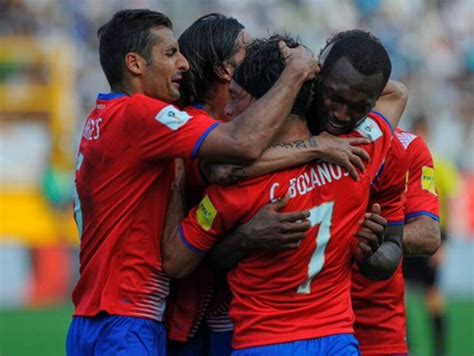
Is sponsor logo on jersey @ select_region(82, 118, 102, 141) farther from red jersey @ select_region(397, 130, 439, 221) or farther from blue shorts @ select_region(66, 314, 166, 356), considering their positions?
red jersey @ select_region(397, 130, 439, 221)

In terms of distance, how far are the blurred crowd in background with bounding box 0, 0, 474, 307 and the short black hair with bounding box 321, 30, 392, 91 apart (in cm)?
1224

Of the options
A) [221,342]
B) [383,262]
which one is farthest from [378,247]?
[221,342]

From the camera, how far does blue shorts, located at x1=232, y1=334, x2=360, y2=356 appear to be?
4.62 metres

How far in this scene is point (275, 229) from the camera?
4.62 m

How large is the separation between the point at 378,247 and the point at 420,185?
115 cm

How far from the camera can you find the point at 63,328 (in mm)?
14242

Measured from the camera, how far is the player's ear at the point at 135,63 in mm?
5227

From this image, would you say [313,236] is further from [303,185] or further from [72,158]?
[72,158]

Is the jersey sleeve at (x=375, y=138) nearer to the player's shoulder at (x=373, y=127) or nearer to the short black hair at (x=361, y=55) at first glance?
the player's shoulder at (x=373, y=127)

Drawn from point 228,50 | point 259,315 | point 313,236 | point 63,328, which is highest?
point 228,50

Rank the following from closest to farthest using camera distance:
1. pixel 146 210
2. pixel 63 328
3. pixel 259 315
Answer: pixel 259 315 → pixel 146 210 → pixel 63 328

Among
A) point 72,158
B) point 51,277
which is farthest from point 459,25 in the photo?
point 51,277

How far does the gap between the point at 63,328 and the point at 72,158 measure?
191 inches

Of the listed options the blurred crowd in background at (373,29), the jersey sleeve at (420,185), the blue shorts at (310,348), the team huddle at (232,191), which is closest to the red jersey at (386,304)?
the jersey sleeve at (420,185)
